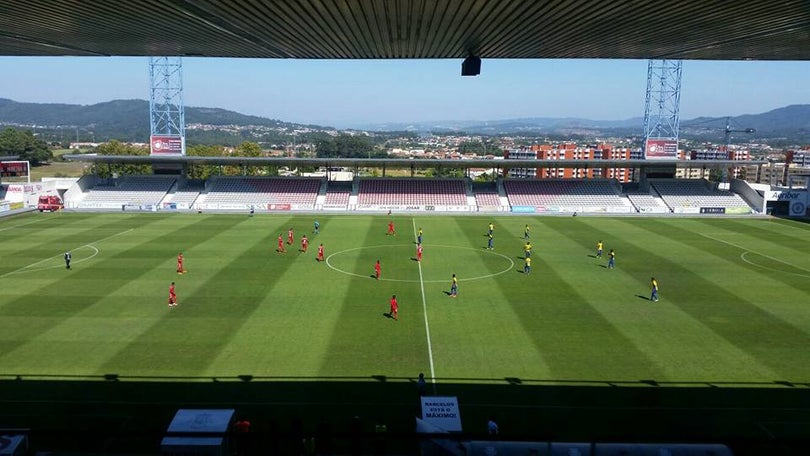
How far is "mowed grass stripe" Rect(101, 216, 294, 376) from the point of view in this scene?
17172 mm

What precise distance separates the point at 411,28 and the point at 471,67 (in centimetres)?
366

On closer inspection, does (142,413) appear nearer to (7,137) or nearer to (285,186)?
(285,186)

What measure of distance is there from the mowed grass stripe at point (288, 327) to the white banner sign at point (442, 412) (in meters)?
5.39

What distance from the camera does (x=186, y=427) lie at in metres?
9.65

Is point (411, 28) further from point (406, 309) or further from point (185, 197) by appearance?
point (185, 197)

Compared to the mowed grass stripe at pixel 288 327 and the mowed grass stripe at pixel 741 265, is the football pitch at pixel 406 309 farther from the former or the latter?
the mowed grass stripe at pixel 741 265

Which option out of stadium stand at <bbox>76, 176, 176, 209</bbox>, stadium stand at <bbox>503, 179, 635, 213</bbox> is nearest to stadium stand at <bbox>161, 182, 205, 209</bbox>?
stadium stand at <bbox>76, 176, 176, 209</bbox>

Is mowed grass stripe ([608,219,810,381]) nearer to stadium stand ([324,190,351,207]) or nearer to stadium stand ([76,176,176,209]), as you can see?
stadium stand ([324,190,351,207])

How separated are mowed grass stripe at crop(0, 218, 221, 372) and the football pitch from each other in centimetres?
8

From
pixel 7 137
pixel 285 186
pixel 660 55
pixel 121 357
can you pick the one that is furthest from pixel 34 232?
pixel 7 137

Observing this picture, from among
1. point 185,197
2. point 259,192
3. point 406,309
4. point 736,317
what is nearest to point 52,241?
point 185,197

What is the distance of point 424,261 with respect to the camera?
31.8 m

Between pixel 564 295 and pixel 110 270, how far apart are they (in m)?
22.1

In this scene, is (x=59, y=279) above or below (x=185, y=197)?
below
